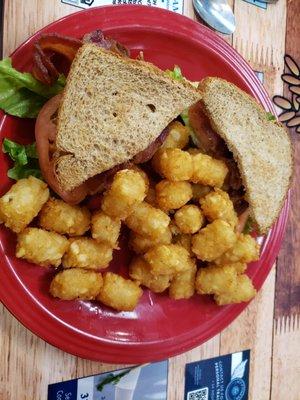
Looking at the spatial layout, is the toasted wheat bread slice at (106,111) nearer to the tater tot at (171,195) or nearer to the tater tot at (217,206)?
the tater tot at (171,195)

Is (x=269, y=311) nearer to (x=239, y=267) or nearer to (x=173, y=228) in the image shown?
(x=239, y=267)

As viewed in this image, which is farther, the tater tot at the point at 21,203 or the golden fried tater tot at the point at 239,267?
the golden fried tater tot at the point at 239,267

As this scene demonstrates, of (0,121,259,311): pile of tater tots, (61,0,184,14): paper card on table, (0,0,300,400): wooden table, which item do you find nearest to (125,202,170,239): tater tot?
(0,121,259,311): pile of tater tots

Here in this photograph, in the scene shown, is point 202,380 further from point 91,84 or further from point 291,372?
point 91,84

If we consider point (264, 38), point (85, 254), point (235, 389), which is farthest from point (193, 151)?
point (235, 389)

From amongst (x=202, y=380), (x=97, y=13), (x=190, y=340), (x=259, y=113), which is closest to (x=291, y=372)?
(x=202, y=380)

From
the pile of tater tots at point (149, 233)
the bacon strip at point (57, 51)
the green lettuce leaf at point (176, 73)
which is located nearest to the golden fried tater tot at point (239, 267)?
the pile of tater tots at point (149, 233)

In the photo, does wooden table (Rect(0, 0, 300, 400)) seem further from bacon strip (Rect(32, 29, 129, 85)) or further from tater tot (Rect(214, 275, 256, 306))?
bacon strip (Rect(32, 29, 129, 85))
